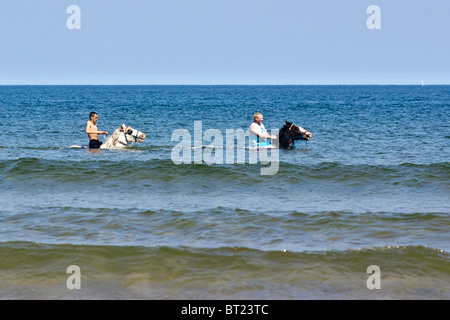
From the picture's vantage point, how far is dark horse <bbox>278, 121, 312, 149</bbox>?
19094mm

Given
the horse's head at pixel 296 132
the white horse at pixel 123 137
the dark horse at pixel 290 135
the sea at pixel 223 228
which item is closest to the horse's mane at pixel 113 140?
the white horse at pixel 123 137

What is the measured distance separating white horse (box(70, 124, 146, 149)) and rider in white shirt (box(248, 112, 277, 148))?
4.13m

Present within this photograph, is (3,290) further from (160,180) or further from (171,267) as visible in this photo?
(160,180)

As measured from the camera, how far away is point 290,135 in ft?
63.9

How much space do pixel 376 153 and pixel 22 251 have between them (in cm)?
1513

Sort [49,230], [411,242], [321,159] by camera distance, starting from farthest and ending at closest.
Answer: [321,159] < [49,230] < [411,242]

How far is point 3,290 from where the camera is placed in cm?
695

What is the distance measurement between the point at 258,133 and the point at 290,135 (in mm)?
2290

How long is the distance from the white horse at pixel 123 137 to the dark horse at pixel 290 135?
17.0 feet

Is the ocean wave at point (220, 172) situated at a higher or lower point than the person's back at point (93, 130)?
lower

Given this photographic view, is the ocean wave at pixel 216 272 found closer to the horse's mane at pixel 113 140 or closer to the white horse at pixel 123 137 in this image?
the white horse at pixel 123 137

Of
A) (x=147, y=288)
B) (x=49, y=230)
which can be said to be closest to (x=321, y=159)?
(x=49, y=230)

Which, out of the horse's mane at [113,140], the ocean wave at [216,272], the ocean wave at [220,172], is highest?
the horse's mane at [113,140]

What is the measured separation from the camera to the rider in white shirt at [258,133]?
17.6 m
